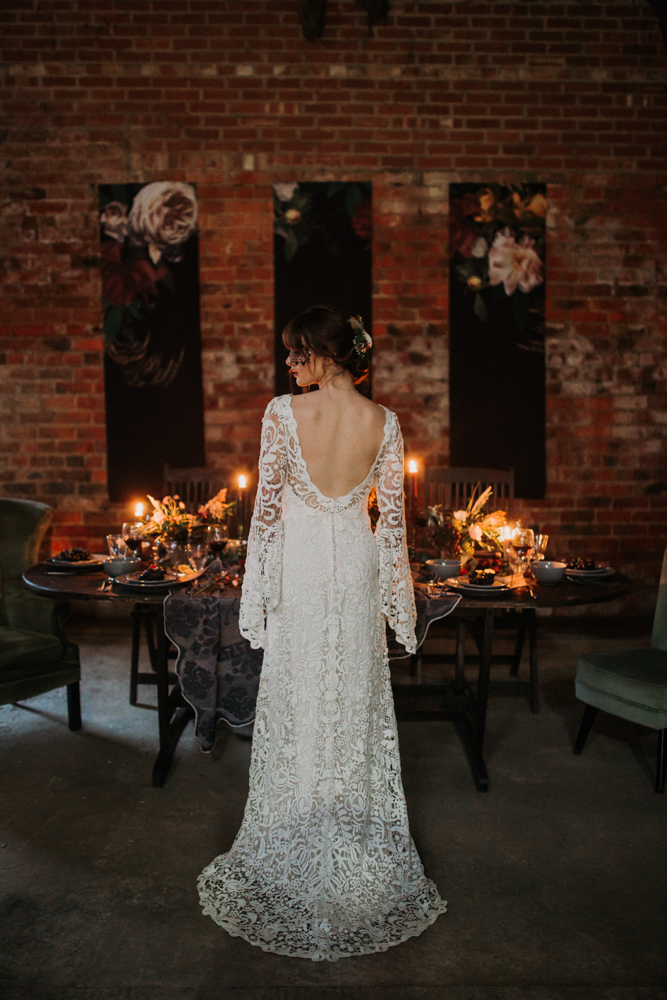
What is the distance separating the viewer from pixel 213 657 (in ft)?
10.5

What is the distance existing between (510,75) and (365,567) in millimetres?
4228

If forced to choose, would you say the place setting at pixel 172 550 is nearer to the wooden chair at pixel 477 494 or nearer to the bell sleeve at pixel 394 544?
the bell sleeve at pixel 394 544

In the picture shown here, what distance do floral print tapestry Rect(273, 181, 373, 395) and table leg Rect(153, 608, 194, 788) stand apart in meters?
2.54

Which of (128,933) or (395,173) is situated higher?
(395,173)

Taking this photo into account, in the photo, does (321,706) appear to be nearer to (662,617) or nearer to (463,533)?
(463,533)

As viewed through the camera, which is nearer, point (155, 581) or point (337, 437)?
point (337, 437)

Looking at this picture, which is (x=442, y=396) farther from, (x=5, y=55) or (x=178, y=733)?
(x=5, y=55)

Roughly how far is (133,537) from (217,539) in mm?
393

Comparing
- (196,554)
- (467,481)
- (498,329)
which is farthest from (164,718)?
(498,329)

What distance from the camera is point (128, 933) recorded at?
7.48 feet

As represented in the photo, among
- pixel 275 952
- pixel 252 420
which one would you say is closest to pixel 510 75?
pixel 252 420

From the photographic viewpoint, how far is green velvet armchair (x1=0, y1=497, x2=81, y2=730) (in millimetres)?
3514

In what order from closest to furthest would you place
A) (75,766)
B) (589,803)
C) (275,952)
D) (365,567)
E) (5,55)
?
(275,952) → (365,567) → (589,803) → (75,766) → (5,55)

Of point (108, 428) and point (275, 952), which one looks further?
point (108, 428)
